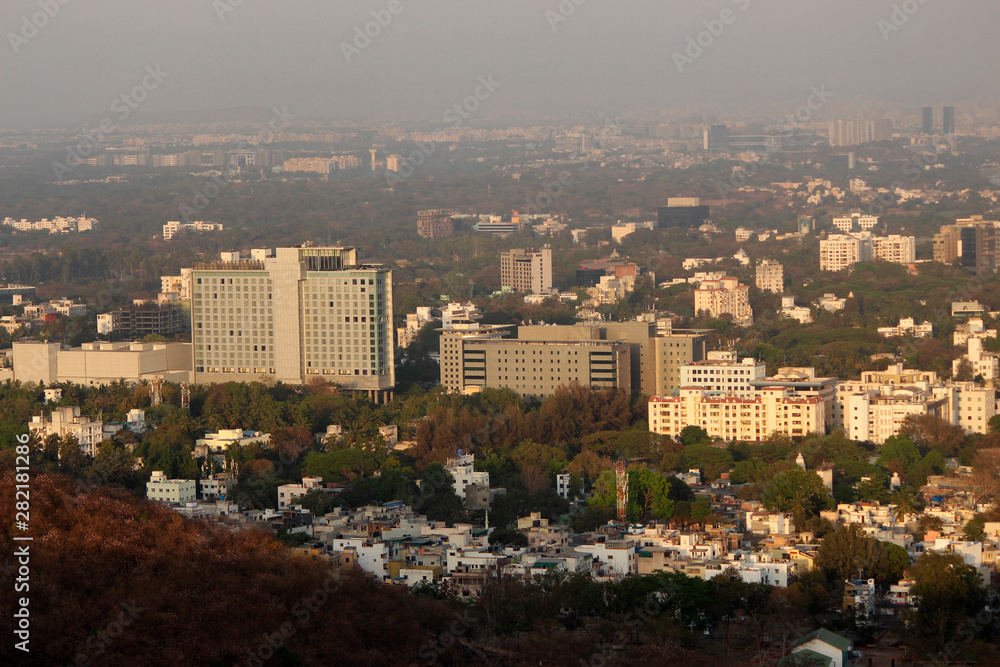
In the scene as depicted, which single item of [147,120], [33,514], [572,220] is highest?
[147,120]

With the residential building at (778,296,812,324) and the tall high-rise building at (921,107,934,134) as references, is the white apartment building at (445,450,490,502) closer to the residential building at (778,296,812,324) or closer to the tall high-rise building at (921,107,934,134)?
the residential building at (778,296,812,324)

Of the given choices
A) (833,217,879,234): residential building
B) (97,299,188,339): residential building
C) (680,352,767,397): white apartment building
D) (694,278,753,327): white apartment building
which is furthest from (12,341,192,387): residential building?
(833,217,879,234): residential building

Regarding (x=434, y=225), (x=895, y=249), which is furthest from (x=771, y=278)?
(x=434, y=225)

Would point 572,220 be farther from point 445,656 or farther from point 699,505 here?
point 445,656

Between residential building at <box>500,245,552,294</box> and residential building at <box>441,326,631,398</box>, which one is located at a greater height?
residential building at <box>500,245,552,294</box>

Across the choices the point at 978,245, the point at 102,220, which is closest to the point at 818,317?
the point at 978,245

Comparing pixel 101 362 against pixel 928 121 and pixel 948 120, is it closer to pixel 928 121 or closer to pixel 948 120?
pixel 948 120

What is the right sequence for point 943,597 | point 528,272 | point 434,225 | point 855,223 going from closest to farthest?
point 943,597
point 528,272
point 855,223
point 434,225
